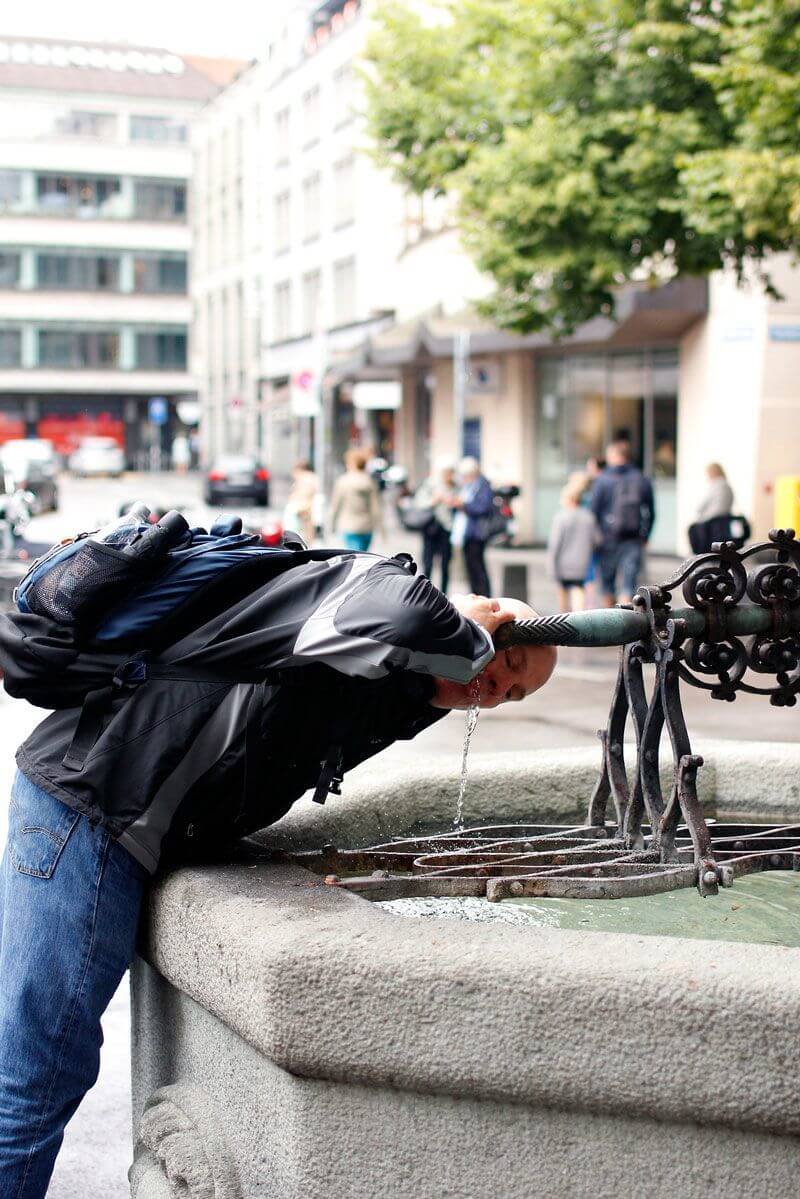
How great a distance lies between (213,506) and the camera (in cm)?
4384

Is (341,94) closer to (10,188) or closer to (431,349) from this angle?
(431,349)

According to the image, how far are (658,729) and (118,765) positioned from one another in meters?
1.05

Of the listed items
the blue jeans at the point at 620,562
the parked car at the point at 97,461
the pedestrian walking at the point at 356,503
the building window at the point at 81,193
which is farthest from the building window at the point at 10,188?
the blue jeans at the point at 620,562

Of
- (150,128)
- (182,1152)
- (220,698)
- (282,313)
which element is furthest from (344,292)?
(182,1152)

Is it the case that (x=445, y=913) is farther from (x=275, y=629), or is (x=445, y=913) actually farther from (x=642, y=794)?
(x=275, y=629)

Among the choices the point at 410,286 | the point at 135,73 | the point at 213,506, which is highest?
the point at 135,73

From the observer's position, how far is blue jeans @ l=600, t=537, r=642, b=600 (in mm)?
15797

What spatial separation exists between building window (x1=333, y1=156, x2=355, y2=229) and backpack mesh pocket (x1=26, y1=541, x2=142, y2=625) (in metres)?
46.3

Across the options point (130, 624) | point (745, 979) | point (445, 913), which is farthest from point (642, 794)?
point (130, 624)

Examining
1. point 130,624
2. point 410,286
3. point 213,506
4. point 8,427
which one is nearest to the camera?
point 130,624

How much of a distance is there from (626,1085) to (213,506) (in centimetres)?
4195

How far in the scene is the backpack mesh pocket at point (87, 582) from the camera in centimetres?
263

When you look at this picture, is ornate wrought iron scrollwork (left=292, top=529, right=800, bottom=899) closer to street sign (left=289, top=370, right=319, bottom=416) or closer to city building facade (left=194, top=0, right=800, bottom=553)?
city building facade (left=194, top=0, right=800, bottom=553)

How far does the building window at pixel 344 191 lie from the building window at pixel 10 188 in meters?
37.0
